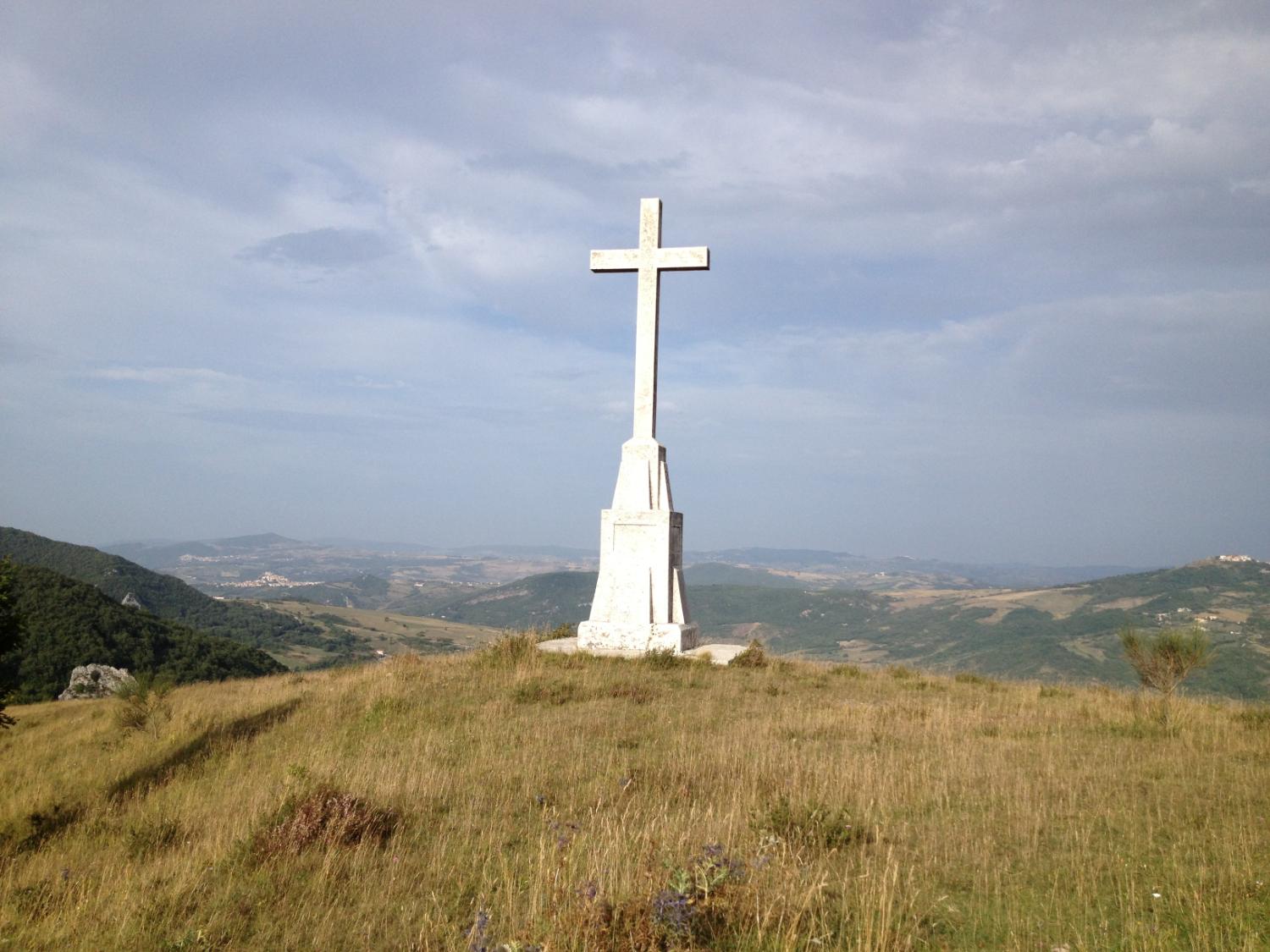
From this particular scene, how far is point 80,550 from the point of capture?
65000 millimetres

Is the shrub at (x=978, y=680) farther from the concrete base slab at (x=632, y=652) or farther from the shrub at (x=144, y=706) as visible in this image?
the shrub at (x=144, y=706)

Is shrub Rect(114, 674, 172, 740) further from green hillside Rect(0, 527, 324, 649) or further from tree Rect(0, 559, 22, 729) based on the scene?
green hillside Rect(0, 527, 324, 649)

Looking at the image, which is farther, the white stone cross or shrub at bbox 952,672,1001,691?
the white stone cross

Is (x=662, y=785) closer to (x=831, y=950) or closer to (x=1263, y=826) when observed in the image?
(x=831, y=950)

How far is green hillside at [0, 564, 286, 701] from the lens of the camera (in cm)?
2906

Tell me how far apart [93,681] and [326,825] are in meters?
21.5

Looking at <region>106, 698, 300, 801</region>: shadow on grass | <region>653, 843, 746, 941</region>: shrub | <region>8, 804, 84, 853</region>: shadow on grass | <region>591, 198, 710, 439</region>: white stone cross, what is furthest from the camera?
<region>591, 198, 710, 439</region>: white stone cross

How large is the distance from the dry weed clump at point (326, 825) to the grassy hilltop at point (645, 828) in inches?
0.8

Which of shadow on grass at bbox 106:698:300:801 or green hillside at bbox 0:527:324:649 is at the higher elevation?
shadow on grass at bbox 106:698:300:801

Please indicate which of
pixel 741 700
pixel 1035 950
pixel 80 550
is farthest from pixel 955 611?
pixel 1035 950

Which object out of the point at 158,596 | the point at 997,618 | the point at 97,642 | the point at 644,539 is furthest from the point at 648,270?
the point at 997,618

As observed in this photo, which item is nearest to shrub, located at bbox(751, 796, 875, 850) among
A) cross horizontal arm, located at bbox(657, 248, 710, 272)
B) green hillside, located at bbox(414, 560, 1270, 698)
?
green hillside, located at bbox(414, 560, 1270, 698)

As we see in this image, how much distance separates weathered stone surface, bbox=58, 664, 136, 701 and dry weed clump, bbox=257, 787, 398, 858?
18981 millimetres

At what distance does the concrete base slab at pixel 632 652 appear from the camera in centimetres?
1389
